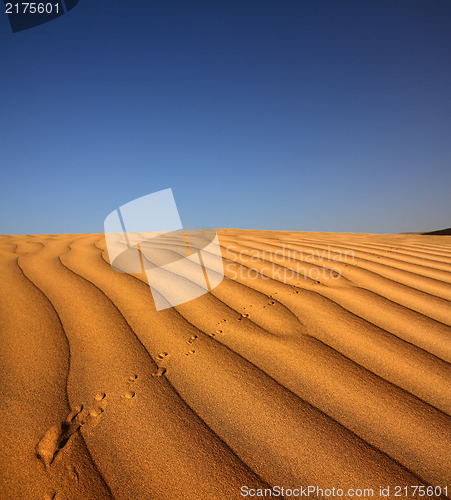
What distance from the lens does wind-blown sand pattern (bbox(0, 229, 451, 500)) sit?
0.67 meters

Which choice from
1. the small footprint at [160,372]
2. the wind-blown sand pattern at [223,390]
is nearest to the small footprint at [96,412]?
the wind-blown sand pattern at [223,390]

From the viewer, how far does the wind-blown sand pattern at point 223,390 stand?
26.4 inches

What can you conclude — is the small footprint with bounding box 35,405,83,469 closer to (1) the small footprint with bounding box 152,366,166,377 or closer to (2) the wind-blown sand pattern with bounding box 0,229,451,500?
(2) the wind-blown sand pattern with bounding box 0,229,451,500

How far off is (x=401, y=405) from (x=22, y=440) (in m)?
1.05

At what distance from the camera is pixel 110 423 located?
2.61 ft

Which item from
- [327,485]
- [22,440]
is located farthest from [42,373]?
[327,485]

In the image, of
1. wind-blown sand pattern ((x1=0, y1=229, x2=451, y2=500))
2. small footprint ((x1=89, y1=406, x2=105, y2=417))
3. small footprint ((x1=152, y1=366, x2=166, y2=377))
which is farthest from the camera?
small footprint ((x1=152, y1=366, x2=166, y2=377))

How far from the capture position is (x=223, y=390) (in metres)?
0.92

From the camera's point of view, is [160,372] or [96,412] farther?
[160,372]
